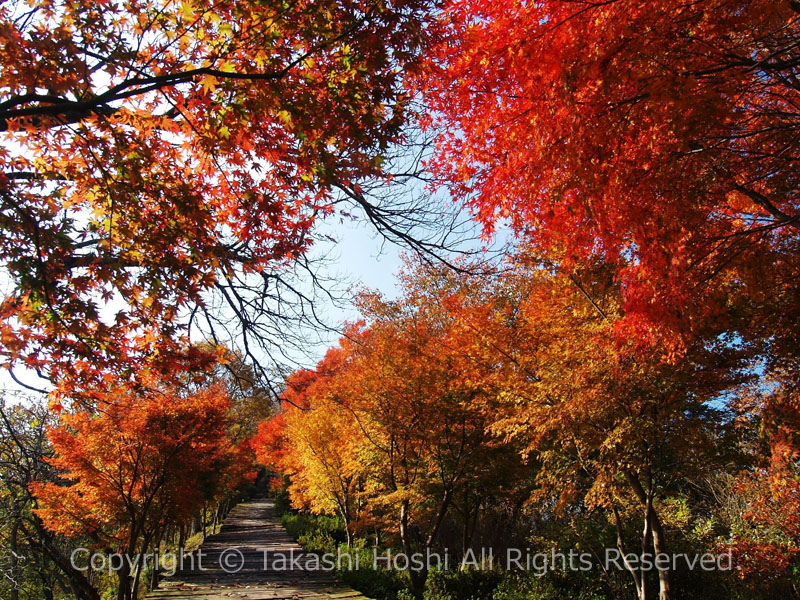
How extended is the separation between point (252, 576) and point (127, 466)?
4.28 m

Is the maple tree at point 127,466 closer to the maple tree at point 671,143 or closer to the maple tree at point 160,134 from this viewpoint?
the maple tree at point 160,134

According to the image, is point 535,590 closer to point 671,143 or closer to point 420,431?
point 420,431

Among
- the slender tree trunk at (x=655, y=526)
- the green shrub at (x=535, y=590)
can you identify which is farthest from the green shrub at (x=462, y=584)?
the slender tree trunk at (x=655, y=526)

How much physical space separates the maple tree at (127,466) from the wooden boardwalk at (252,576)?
1443 mm

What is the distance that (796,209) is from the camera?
541cm

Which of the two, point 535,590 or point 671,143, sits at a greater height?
point 671,143

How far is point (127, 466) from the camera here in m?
10.4

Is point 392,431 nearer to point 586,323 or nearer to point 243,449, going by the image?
point 586,323

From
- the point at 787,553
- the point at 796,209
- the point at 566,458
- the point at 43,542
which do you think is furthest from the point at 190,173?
the point at 787,553

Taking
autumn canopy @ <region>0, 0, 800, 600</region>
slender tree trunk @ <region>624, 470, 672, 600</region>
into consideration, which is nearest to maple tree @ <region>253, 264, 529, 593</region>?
autumn canopy @ <region>0, 0, 800, 600</region>

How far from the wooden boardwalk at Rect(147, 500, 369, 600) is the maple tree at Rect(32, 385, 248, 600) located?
1.44 meters

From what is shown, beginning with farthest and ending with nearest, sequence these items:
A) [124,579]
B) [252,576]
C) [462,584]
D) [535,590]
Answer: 1. [252,576]
2. [462,584]
3. [535,590]
4. [124,579]

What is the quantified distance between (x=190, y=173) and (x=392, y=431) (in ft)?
25.0

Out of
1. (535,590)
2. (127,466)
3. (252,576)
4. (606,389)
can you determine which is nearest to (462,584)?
(535,590)
